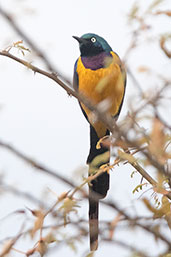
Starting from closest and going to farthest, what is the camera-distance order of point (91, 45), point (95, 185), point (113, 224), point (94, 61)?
point (113, 224)
point (95, 185)
point (94, 61)
point (91, 45)

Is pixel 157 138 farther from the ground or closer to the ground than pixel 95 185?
farther from the ground

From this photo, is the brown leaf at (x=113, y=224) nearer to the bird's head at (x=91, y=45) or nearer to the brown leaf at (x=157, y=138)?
the brown leaf at (x=157, y=138)

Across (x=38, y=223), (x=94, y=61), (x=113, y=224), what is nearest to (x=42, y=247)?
(x=38, y=223)

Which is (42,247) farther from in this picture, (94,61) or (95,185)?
(94,61)

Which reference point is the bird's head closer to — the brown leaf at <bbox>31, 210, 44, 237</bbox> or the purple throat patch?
the purple throat patch

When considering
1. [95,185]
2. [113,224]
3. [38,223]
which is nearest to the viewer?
[113,224]

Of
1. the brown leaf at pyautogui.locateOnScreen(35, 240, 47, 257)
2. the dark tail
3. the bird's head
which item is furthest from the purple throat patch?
the brown leaf at pyautogui.locateOnScreen(35, 240, 47, 257)

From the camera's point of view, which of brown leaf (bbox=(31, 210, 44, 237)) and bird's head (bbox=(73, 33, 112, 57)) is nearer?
brown leaf (bbox=(31, 210, 44, 237))

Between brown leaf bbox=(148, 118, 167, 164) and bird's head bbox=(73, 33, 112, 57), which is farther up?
brown leaf bbox=(148, 118, 167, 164)

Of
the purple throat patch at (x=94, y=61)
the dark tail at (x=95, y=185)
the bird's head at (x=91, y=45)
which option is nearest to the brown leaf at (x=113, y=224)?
the dark tail at (x=95, y=185)

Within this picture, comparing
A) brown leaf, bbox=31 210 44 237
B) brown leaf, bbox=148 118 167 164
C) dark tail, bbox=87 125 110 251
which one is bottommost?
dark tail, bbox=87 125 110 251

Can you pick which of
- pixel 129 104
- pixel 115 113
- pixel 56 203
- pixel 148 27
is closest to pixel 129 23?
pixel 148 27

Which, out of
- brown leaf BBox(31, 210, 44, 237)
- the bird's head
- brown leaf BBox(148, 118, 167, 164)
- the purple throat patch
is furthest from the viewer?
the bird's head

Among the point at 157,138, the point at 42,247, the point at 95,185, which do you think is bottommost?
the point at 95,185
